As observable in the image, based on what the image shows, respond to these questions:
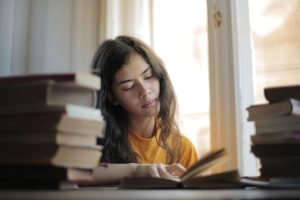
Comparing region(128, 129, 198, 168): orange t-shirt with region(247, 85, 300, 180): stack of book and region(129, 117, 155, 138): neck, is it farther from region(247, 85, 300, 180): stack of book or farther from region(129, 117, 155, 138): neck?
region(247, 85, 300, 180): stack of book

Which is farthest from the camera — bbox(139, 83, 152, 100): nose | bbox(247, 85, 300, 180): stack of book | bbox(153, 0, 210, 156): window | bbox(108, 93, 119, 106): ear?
bbox(153, 0, 210, 156): window

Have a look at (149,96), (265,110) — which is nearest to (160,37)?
(149,96)

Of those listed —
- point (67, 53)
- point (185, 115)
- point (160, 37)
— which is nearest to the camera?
point (185, 115)

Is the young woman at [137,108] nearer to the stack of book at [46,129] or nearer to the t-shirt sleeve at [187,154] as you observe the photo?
the t-shirt sleeve at [187,154]

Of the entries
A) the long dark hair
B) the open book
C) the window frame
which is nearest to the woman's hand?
the open book

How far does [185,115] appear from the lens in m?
1.68

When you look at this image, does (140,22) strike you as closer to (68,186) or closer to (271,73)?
(271,73)

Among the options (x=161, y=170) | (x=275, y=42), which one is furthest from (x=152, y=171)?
(x=275, y=42)

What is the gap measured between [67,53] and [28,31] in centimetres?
20

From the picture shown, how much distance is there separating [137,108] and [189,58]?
1.26 ft

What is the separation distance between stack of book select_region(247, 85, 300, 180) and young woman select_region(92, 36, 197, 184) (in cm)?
63

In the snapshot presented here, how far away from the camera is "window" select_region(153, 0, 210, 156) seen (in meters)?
1.64

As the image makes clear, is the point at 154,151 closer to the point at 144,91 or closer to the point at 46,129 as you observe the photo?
the point at 144,91

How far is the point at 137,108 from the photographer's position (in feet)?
4.66
